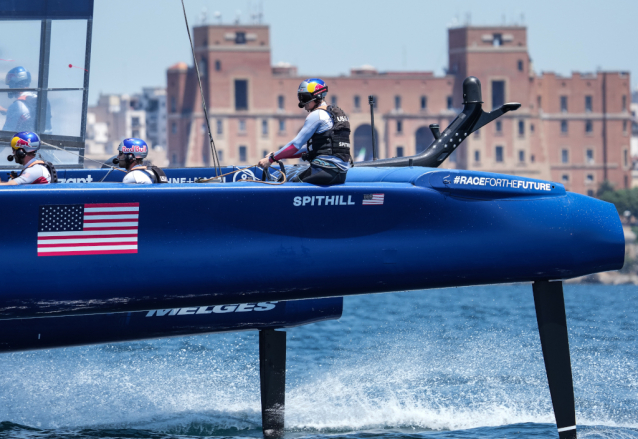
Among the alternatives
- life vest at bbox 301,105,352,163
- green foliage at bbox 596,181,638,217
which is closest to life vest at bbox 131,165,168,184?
life vest at bbox 301,105,352,163

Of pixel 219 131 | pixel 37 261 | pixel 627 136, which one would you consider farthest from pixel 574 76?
pixel 37 261

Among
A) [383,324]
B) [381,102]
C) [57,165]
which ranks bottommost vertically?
[383,324]

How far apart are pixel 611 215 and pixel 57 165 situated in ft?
15.0

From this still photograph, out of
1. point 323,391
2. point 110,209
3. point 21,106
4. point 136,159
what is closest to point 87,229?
point 110,209

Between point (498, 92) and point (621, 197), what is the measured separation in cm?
1450

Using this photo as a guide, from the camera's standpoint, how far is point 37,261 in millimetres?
5441

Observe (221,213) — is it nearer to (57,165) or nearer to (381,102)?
(57,165)

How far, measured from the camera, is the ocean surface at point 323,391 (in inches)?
289

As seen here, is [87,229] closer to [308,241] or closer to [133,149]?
[133,149]

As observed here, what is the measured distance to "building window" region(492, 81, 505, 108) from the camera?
3480 inches

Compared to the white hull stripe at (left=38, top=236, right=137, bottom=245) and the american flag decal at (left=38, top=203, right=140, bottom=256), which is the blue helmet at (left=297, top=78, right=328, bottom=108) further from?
the white hull stripe at (left=38, top=236, right=137, bottom=245)

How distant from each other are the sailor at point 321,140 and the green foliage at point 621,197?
79.2m

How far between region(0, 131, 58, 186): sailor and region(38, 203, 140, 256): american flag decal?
41 cm

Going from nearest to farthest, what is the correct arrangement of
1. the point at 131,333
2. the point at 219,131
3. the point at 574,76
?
the point at 131,333, the point at 219,131, the point at 574,76
